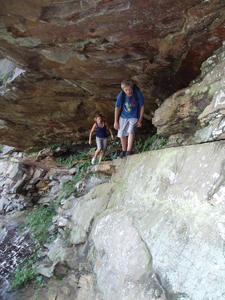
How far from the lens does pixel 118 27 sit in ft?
14.6

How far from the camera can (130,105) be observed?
5.24 metres

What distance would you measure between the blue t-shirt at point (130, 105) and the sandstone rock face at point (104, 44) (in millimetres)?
721

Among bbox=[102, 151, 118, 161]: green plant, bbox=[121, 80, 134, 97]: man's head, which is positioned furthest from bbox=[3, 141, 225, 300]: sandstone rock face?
bbox=[102, 151, 118, 161]: green plant

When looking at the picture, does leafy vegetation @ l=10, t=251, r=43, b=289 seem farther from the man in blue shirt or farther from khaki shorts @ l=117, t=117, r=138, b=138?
khaki shorts @ l=117, t=117, r=138, b=138

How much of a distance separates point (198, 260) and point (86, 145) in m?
8.28

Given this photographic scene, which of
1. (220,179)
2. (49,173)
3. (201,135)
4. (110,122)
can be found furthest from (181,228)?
(49,173)

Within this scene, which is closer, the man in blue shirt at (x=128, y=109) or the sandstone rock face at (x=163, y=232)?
the sandstone rock face at (x=163, y=232)

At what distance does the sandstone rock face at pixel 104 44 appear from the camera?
13.6 ft

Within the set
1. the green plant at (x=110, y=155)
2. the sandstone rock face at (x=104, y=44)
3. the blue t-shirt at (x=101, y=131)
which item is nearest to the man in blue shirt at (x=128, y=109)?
the sandstone rock face at (x=104, y=44)

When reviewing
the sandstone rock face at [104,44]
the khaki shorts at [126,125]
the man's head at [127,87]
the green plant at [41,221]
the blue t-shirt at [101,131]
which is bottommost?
the green plant at [41,221]

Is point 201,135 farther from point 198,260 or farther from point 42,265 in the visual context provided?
point 42,265

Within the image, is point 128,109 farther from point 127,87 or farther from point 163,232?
point 163,232

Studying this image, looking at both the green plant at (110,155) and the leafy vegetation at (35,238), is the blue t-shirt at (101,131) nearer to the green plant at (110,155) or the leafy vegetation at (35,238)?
the green plant at (110,155)

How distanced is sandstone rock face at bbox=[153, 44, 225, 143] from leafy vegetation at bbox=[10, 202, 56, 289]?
13.4ft
